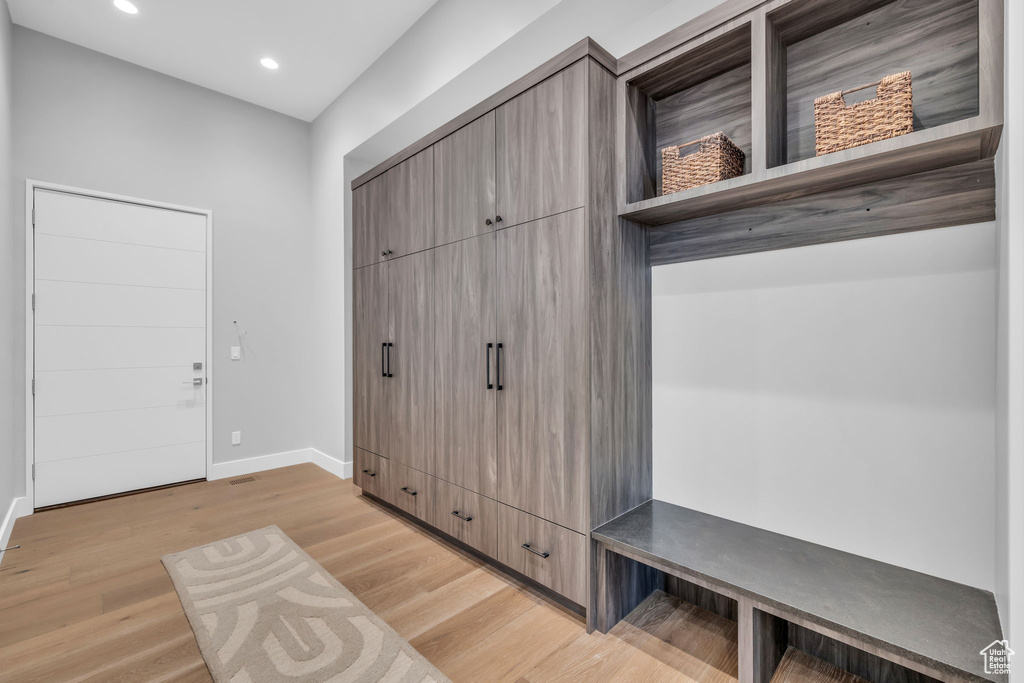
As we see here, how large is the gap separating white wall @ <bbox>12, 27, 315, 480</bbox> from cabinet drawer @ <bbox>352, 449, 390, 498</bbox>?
128cm

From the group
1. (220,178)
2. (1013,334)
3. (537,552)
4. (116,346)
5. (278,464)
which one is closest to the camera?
(1013,334)

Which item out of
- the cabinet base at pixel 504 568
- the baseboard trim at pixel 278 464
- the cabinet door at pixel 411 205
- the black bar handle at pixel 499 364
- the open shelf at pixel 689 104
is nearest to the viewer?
the open shelf at pixel 689 104

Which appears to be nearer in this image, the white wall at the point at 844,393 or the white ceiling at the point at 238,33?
the white wall at the point at 844,393

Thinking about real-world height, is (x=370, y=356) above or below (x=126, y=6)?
below

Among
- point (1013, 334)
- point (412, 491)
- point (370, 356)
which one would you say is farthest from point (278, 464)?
point (1013, 334)

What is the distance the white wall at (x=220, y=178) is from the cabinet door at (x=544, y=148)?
291 centimetres

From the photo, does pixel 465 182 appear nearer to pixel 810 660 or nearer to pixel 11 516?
pixel 810 660

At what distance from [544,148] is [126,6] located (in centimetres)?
299

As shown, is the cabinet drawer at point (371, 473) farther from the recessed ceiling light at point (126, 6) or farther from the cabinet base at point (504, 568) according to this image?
the recessed ceiling light at point (126, 6)

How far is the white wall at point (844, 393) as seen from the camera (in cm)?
137

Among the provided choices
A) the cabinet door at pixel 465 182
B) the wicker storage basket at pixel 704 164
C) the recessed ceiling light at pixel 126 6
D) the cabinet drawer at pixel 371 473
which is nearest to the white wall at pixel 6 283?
the recessed ceiling light at pixel 126 6

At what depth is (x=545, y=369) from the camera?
1908 mm

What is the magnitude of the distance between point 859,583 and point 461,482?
1.60 metres

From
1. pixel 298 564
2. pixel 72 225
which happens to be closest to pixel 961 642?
pixel 298 564
